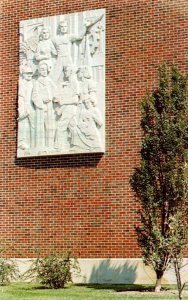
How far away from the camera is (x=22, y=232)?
61.1 feet

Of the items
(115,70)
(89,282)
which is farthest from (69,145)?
(89,282)

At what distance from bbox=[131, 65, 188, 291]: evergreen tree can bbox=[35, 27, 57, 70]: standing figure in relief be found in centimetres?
472

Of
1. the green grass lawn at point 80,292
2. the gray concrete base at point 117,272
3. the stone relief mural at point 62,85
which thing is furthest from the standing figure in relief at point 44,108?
the green grass lawn at point 80,292

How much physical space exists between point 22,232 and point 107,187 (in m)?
2.78

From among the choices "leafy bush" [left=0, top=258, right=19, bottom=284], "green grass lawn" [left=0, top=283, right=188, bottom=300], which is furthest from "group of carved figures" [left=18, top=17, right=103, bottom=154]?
"green grass lawn" [left=0, top=283, right=188, bottom=300]

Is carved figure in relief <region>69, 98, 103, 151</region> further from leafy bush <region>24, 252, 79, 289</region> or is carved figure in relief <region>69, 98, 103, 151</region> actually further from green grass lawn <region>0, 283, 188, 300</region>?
green grass lawn <region>0, 283, 188, 300</region>

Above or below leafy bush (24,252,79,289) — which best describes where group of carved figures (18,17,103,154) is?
above

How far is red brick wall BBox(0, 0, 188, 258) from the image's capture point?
693 inches

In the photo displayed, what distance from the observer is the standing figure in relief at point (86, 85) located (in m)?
18.2

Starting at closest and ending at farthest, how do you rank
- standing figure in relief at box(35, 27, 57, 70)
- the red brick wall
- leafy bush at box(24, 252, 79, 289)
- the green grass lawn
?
the green grass lawn → leafy bush at box(24, 252, 79, 289) → the red brick wall → standing figure in relief at box(35, 27, 57, 70)

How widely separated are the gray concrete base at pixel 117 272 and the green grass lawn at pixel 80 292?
0.61m

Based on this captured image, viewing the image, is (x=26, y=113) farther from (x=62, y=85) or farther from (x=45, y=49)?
(x=45, y=49)

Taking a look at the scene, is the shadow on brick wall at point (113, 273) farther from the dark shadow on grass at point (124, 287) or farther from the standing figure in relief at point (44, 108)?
the standing figure in relief at point (44, 108)

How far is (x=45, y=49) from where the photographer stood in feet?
62.4
